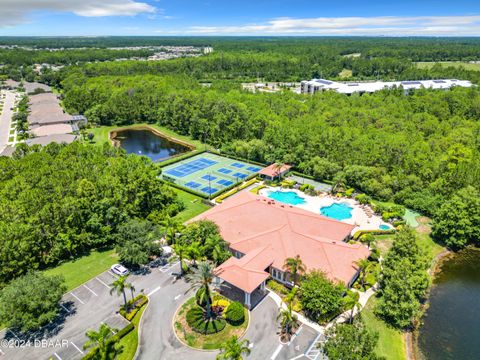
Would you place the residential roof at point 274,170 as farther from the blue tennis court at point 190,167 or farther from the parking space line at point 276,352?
the parking space line at point 276,352

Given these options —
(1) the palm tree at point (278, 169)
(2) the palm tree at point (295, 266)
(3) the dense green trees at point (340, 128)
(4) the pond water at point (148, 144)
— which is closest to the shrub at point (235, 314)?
(2) the palm tree at point (295, 266)

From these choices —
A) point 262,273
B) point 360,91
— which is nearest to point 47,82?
point 360,91

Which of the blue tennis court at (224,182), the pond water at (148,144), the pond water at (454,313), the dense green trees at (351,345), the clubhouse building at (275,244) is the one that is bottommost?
the pond water at (148,144)

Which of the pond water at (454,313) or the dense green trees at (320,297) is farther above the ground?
the dense green trees at (320,297)

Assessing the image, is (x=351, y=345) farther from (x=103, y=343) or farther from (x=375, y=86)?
(x=375, y=86)

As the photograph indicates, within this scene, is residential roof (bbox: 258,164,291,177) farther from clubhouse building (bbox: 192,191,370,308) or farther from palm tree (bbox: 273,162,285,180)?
clubhouse building (bbox: 192,191,370,308)

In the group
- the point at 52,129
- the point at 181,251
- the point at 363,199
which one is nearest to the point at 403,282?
the point at 181,251

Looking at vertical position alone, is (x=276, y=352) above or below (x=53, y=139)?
below
